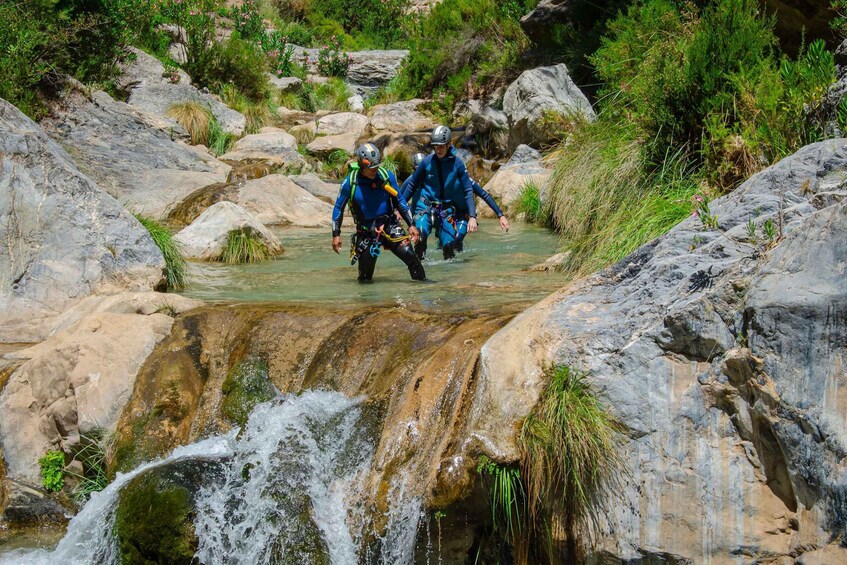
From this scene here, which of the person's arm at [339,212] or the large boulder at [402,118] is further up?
the large boulder at [402,118]

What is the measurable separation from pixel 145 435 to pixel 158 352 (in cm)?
73

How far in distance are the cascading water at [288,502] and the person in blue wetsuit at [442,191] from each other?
4.28 m

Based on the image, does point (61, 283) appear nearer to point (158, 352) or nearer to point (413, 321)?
point (158, 352)

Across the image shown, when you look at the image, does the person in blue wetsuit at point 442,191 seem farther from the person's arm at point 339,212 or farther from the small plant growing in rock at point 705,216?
the small plant growing in rock at point 705,216

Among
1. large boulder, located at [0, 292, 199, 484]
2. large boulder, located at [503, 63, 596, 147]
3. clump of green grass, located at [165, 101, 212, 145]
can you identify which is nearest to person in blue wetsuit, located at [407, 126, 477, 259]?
large boulder, located at [0, 292, 199, 484]

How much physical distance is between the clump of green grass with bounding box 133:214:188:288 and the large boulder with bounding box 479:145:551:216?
617cm

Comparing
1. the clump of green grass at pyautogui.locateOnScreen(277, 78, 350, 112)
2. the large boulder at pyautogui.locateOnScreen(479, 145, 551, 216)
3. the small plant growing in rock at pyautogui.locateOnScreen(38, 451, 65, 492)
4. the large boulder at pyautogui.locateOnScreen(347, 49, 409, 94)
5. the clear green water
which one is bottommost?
the small plant growing in rock at pyautogui.locateOnScreen(38, 451, 65, 492)

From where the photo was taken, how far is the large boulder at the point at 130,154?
46.7ft

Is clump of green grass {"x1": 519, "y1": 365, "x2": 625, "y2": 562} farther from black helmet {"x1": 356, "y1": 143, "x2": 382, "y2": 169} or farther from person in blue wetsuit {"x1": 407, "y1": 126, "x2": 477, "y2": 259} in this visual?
person in blue wetsuit {"x1": 407, "y1": 126, "x2": 477, "y2": 259}

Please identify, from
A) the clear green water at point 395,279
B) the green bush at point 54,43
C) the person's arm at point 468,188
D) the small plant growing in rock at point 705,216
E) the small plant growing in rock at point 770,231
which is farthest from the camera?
the green bush at point 54,43

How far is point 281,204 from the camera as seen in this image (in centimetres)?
1403

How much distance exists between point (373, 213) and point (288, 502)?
383cm

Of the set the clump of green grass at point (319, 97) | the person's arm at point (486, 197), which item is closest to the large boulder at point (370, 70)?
the clump of green grass at point (319, 97)

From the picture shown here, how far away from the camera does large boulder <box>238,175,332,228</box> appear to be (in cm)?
1373
